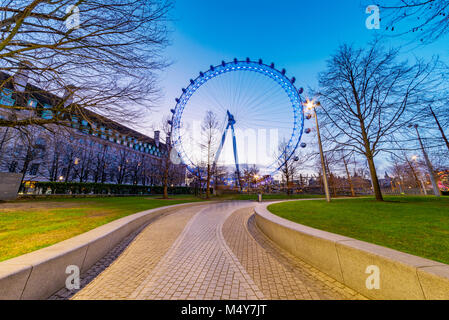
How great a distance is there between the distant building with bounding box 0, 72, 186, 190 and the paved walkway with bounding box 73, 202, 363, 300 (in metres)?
4.40

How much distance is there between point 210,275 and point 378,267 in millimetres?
2594

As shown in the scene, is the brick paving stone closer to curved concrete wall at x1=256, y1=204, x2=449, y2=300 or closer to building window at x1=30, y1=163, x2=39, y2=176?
curved concrete wall at x1=256, y1=204, x2=449, y2=300

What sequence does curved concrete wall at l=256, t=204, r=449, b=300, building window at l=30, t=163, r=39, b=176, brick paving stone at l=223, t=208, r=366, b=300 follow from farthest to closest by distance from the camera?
building window at l=30, t=163, r=39, b=176, brick paving stone at l=223, t=208, r=366, b=300, curved concrete wall at l=256, t=204, r=449, b=300

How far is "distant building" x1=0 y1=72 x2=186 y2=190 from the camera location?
6324mm

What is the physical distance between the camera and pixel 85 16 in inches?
181

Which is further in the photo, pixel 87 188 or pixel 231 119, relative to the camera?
pixel 231 119

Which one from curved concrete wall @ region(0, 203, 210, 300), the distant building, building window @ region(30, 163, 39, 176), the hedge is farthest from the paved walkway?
building window @ region(30, 163, 39, 176)

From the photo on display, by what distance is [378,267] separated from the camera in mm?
2277

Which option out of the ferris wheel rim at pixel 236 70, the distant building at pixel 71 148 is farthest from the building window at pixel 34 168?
the ferris wheel rim at pixel 236 70

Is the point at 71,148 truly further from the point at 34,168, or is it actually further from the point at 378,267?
the point at 378,267

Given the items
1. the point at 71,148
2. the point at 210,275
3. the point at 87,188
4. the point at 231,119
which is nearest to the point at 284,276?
the point at 210,275

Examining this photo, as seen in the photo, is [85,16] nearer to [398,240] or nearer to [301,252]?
[301,252]

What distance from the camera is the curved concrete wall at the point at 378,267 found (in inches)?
69.8
